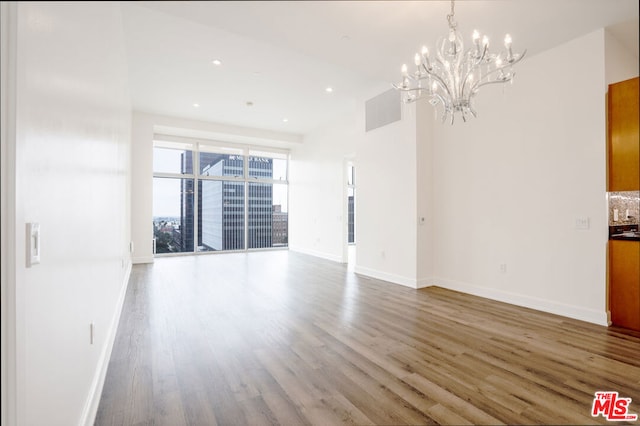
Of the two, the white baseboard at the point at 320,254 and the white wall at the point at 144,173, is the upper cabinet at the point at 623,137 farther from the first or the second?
the white wall at the point at 144,173

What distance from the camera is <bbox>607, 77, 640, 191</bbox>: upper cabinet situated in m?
2.73

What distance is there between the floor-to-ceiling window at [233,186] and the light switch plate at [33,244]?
5.88 m

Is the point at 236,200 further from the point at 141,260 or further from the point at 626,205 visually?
the point at 626,205

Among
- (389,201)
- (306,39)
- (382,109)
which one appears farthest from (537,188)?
(306,39)

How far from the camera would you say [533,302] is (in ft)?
11.5

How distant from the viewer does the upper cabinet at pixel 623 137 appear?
2.73 meters

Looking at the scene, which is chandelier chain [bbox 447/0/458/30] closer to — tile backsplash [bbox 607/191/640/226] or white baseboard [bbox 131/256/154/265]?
tile backsplash [bbox 607/191/640/226]

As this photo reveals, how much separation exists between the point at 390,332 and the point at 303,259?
4463mm

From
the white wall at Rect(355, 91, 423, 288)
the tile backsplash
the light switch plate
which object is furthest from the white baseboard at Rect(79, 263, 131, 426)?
the tile backsplash

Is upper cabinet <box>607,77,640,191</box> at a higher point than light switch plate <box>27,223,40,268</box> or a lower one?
higher

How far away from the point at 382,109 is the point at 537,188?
258 cm

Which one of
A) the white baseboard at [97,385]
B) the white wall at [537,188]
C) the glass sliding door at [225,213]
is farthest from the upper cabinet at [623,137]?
the glass sliding door at [225,213]

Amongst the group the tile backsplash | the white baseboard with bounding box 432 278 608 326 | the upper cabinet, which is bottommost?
the white baseboard with bounding box 432 278 608 326

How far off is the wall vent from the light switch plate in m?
4.63
